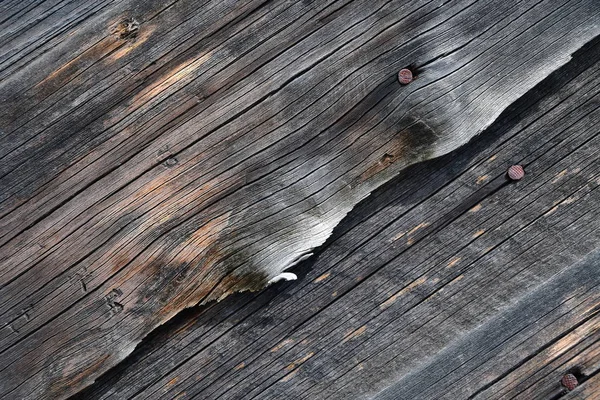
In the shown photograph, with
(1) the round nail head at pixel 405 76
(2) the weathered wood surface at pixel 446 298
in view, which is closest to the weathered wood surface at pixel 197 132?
(1) the round nail head at pixel 405 76

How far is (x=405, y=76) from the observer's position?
2016mm

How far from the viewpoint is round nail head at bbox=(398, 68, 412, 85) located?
201cm

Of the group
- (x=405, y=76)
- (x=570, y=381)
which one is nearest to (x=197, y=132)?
(x=405, y=76)

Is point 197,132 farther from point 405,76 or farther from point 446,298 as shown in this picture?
point 446,298

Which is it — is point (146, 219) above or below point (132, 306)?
above

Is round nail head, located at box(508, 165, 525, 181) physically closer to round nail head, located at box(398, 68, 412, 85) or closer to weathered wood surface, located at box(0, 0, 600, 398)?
weathered wood surface, located at box(0, 0, 600, 398)

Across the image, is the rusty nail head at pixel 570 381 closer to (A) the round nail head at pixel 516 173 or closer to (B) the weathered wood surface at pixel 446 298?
(B) the weathered wood surface at pixel 446 298

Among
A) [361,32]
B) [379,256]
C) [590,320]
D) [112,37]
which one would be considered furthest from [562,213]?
[112,37]

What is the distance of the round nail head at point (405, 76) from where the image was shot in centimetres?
201

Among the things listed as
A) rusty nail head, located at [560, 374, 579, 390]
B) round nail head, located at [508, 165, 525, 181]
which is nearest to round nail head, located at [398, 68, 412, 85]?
round nail head, located at [508, 165, 525, 181]

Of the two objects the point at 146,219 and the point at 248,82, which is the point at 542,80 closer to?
the point at 248,82

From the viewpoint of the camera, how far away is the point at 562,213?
2123mm

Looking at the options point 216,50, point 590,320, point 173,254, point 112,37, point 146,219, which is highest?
point 112,37

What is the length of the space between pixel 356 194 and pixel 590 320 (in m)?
1.07
